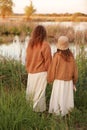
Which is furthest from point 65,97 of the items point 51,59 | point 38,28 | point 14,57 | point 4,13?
point 4,13

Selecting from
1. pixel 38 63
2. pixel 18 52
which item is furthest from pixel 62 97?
pixel 18 52

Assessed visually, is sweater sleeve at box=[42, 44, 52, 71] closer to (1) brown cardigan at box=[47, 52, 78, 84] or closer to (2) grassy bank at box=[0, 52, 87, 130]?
(1) brown cardigan at box=[47, 52, 78, 84]

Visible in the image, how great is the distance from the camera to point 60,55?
717 cm

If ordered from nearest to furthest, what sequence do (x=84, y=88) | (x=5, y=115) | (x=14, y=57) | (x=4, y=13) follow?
(x=5, y=115)
(x=84, y=88)
(x=14, y=57)
(x=4, y=13)

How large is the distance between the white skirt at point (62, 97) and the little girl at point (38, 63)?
217 millimetres

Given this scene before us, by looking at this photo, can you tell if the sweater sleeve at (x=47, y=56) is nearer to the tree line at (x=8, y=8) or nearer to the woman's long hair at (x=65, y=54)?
the woman's long hair at (x=65, y=54)

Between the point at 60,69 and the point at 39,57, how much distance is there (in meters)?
0.42

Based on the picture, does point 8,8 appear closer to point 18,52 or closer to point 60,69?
point 18,52

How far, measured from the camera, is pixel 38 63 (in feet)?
24.1

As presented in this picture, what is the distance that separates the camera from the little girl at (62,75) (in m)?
7.14

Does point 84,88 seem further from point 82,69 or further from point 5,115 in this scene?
point 5,115

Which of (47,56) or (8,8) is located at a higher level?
(47,56)

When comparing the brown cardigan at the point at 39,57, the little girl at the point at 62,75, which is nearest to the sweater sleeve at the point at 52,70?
the little girl at the point at 62,75

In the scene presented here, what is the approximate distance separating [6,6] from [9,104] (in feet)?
197
